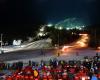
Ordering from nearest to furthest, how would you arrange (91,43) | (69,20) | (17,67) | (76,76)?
1. (76,76)
2. (17,67)
3. (91,43)
4. (69,20)

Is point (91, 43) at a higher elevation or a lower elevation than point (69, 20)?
lower

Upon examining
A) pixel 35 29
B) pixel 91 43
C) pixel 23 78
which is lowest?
pixel 23 78

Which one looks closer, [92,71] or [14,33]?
[92,71]

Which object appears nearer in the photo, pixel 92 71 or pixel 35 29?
pixel 92 71

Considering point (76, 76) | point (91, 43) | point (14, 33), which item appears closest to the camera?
point (76, 76)

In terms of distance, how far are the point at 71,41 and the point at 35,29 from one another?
140ft

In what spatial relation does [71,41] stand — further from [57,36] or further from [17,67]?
[17,67]

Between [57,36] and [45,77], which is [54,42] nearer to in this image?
[57,36]

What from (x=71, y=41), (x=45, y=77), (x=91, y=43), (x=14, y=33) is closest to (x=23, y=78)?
(x=45, y=77)

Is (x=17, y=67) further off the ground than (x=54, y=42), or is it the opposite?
(x=54, y=42)

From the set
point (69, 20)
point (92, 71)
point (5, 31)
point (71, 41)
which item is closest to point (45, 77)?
point (92, 71)

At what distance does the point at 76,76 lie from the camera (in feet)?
92.5

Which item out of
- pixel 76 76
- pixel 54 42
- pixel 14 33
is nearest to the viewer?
pixel 76 76

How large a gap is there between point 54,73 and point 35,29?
Result: 10138 centimetres
